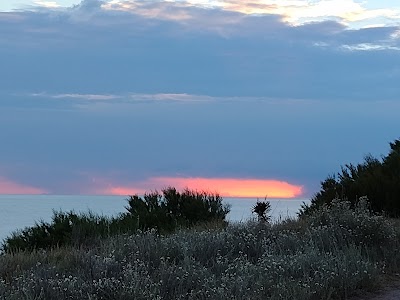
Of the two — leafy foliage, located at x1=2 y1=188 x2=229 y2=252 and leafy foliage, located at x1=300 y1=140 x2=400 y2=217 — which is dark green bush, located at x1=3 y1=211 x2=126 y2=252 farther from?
leafy foliage, located at x1=300 y1=140 x2=400 y2=217

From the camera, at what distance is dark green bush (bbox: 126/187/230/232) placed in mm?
20031

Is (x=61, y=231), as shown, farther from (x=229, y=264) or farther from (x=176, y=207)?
(x=229, y=264)

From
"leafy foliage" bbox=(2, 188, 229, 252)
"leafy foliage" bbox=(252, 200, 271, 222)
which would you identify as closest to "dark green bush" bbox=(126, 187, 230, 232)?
"leafy foliage" bbox=(2, 188, 229, 252)

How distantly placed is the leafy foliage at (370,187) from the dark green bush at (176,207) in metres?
2.86

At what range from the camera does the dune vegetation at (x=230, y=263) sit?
30.8ft

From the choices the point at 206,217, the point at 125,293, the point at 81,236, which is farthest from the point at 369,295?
the point at 206,217

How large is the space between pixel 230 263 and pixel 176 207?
9.75 meters

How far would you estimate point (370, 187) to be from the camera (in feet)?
60.9

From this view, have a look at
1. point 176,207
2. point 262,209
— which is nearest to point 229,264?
point 262,209

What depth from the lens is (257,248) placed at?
1241cm

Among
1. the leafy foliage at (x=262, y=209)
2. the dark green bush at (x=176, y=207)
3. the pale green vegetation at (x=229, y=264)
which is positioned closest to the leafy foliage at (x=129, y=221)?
the dark green bush at (x=176, y=207)

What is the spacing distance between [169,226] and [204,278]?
877 centimetres

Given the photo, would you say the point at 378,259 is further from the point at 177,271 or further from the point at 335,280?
the point at 177,271

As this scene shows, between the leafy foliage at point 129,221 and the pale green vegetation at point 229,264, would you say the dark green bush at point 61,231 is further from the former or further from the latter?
the pale green vegetation at point 229,264
